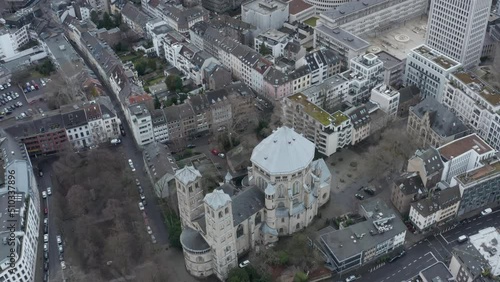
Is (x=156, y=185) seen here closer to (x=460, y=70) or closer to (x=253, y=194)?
(x=253, y=194)

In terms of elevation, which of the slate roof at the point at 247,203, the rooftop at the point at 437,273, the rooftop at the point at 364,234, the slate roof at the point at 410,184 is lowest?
the rooftop at the point at 437,273

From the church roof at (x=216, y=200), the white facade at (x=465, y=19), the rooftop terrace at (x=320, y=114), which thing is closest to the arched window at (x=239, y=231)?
the church roof at (x=216, y=200)

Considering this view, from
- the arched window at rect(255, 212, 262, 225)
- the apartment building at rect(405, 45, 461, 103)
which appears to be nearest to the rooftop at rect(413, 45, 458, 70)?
the apartment building at rect(405, 45, 461, 103)

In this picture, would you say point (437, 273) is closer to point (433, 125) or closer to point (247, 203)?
point (247, 203)

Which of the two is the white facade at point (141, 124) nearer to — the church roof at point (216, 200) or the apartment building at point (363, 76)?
the church roof at point (216, 200)

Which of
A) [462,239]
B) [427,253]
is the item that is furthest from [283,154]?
[462,239]

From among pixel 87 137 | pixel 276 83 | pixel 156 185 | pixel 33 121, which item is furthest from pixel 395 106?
pixel 33 121

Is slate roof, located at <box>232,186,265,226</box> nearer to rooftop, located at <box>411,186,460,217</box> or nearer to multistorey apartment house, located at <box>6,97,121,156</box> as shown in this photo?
rooftop, located at <box>411,186,460,217</box>

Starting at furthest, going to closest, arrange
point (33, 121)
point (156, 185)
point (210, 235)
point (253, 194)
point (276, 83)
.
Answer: point (276, 83) → point (33, 121) → point (156, 185) → point (253, 194) → point (210, 235)
